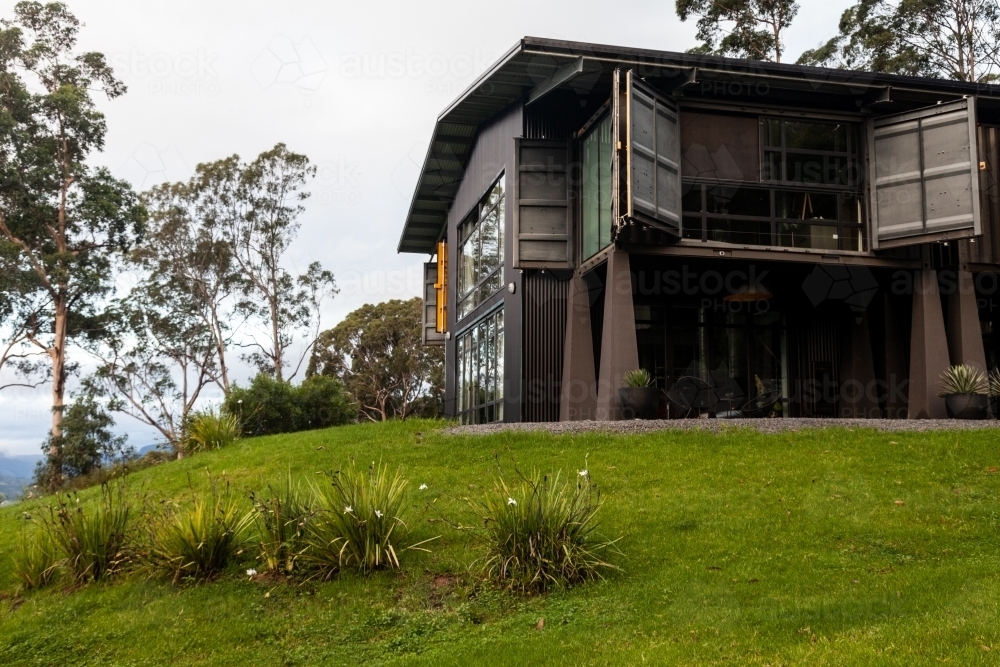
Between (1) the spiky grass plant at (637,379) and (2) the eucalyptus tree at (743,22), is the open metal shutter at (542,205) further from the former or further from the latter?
(2) the eucalyptus tree at (743,22)

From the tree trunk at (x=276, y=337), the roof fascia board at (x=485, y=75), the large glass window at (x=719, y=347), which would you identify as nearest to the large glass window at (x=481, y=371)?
Result: the large glass window at (x=719, y=347)

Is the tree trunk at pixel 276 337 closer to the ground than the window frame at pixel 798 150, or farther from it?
closer to the ground

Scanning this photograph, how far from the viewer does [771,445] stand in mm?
11867

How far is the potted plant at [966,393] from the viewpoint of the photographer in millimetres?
15258

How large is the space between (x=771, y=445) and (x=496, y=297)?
8500 mm

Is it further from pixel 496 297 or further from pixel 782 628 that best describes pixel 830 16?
pixel 782 628

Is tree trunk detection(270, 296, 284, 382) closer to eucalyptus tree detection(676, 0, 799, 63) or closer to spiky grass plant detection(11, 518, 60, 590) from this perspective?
eucalyptus tree detection(676, 0, 799, 63)

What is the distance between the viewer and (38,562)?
343 inches

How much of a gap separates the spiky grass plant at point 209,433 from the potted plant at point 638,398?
749cm

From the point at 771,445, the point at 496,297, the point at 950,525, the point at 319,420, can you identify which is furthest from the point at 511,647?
the point at 319,420

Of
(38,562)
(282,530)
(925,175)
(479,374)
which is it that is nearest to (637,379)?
(925,175)

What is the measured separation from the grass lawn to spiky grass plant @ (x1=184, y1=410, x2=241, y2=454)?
6482 mm

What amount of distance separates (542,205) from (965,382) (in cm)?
777

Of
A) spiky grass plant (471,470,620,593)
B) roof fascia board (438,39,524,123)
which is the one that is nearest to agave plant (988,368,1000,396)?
roof fascia board (438,39,524,123)
